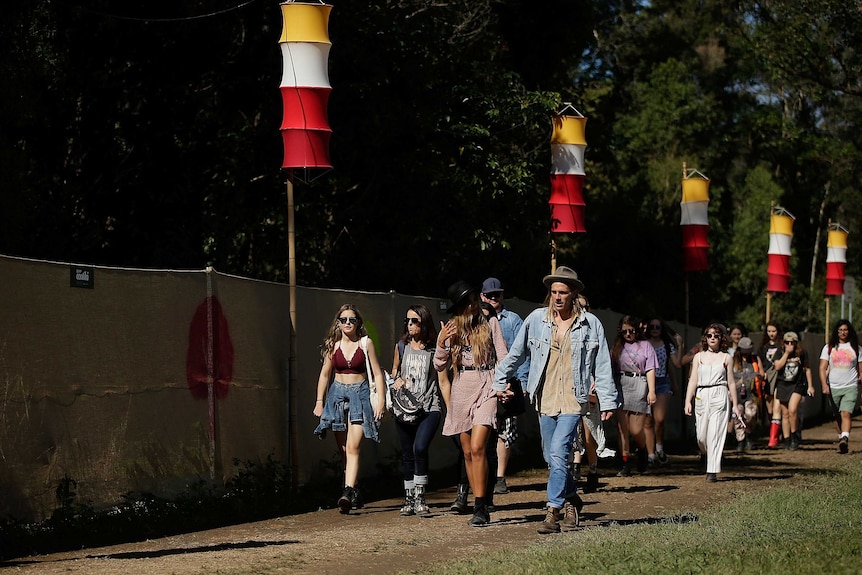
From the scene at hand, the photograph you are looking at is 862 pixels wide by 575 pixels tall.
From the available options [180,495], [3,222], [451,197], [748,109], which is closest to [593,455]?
[180,495]

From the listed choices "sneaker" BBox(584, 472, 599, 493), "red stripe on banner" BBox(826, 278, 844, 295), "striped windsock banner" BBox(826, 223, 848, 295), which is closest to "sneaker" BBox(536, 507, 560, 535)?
"sneaker" BBox(584, 472, 599, 493)

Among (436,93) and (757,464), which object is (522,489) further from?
(436,93)

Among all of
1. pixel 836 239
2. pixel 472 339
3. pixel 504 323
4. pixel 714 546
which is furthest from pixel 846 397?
pixel 836 239

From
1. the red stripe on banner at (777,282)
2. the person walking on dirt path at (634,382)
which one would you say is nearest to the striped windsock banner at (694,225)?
the red stripe on banner at (777,282)

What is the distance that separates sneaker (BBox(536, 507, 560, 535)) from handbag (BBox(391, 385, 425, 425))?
1914 millimetres

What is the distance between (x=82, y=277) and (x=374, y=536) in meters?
2.86

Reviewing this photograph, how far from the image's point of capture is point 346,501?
40.6ft

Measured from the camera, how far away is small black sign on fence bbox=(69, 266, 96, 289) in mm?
10562

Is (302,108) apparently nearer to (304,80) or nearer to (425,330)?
(304,80)

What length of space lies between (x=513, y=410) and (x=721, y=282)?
40938 millimetres

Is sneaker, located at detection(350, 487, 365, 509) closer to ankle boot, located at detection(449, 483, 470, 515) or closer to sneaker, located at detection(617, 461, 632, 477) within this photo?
ankle boot, located at detection(449, 483, 470, 515)

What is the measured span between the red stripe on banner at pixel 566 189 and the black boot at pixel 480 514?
9.28 meters

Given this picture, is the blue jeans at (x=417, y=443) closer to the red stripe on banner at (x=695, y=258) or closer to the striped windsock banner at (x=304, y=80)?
the striped windsock banner at (x=304, y=80)

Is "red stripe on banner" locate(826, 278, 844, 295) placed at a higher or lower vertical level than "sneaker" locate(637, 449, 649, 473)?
higher
